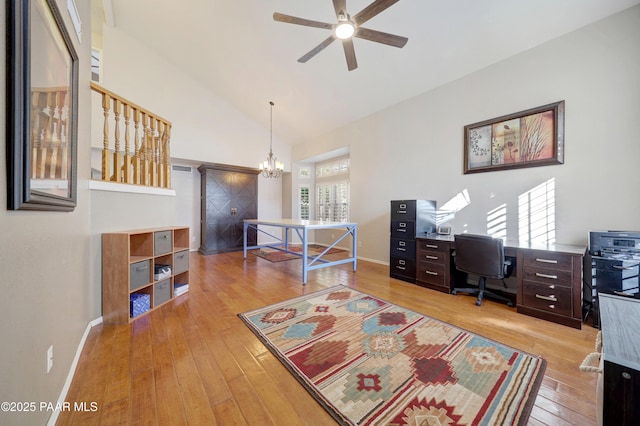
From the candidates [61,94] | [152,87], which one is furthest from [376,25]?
[152,87]

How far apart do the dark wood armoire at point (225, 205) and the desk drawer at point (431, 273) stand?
471cm

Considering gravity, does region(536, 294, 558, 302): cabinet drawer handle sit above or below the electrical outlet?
below

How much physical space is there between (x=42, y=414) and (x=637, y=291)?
174 inches

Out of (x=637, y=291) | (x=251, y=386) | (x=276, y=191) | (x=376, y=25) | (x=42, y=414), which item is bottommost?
(x=251, y=386)

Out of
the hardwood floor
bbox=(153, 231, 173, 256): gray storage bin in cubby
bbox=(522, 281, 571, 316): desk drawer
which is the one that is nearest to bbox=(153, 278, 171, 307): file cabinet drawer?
the hardwood floor

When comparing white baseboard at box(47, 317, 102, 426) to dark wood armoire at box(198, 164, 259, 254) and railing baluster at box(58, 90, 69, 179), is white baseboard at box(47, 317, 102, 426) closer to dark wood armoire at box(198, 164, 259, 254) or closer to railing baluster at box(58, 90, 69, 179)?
railing baluster at box(58, 90, 69, 179)

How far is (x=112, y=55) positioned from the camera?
4.68 meters

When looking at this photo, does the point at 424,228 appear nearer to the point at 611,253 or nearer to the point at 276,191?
the point at 611,253

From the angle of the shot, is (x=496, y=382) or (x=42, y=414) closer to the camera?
(x=42, y=414)

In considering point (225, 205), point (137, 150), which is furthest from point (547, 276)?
point (225, 205)

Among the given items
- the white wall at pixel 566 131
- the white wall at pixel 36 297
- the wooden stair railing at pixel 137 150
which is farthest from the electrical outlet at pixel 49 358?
the white wall at pixel 566 131

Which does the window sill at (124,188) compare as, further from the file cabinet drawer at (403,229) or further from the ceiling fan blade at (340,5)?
the file cabinet drawer at (403,229)

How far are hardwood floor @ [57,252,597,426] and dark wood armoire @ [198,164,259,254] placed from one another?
3.12 meters

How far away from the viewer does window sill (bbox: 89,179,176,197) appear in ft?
7.63
